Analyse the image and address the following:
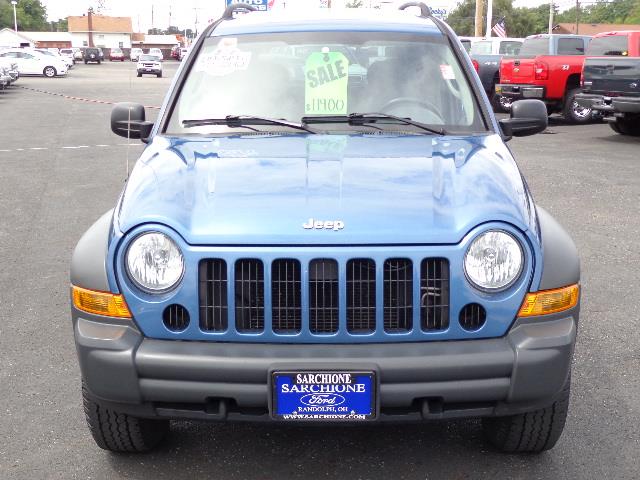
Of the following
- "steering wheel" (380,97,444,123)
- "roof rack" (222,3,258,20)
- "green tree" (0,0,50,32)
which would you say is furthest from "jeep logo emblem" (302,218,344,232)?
"green tree" (0,0,50,32)

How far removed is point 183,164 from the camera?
3523 millimetres

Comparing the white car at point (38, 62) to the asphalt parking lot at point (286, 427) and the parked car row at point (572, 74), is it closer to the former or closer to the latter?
the parked car row at point (572, 74)

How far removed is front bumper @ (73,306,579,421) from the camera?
2.89 m

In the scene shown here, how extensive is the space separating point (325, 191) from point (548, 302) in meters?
0.90

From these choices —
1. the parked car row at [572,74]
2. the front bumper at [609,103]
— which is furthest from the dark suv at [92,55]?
the front bumper at [609,103]

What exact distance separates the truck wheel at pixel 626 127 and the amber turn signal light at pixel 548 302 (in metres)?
14.0

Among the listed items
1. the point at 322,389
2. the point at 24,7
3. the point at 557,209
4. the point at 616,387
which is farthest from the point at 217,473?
the point at 24,7

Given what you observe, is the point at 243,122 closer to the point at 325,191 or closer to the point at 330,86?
the point at 330,86

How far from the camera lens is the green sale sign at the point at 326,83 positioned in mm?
4195

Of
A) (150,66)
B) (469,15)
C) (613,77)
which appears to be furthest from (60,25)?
(613,77)

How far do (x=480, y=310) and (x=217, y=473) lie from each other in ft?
4.11

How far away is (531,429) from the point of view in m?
3.38

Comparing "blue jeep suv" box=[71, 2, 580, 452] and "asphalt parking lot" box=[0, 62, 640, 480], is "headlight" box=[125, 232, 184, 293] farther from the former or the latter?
"asphalt parking lot" box=[0, 62, 640, 480]

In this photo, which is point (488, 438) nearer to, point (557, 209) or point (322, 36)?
point (322, 36)
